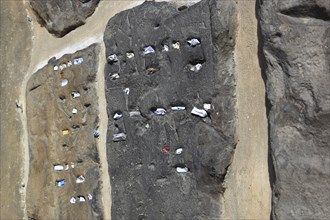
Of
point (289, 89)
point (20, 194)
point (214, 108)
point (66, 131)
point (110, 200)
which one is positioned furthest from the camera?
point (20, 194)

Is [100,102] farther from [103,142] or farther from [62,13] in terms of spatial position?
[62,13]

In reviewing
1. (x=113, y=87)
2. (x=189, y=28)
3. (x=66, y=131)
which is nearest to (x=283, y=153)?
(x=189, y=28)

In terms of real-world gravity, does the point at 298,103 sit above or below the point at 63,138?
above

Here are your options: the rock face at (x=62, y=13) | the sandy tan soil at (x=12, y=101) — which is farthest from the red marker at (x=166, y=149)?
the sandy tan soil at (x=12, y=101)

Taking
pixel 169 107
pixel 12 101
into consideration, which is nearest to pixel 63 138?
pixel 12 101

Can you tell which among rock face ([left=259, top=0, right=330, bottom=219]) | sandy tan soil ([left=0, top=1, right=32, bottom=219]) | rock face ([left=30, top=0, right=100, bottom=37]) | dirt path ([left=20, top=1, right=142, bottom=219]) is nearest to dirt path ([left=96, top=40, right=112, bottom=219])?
dirt path ([left=20, top=1, right=142, bottom=219])

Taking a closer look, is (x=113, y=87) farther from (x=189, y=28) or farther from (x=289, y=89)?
(x=289, y=89)

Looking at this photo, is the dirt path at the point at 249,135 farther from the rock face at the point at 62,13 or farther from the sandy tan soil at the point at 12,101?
the sandy tan soil at the point at 12,101
